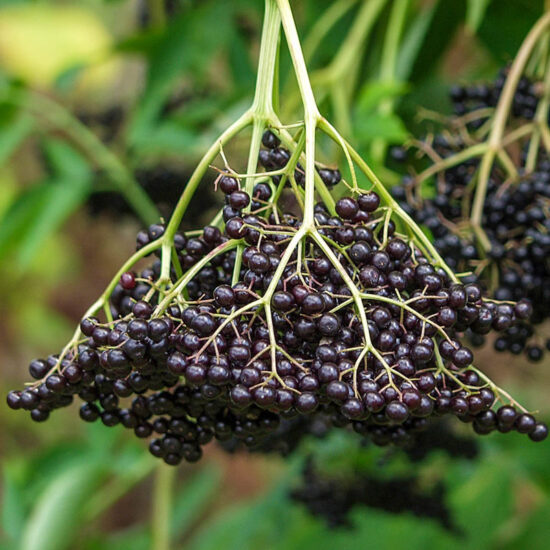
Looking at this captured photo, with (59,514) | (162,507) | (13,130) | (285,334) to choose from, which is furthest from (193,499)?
(285,334)

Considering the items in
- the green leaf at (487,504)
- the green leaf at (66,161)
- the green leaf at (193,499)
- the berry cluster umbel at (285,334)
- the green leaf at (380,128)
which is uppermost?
the green leaf at (380,128)

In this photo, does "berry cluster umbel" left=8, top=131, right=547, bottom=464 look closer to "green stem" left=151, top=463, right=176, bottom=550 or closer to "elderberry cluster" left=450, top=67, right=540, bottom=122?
"elderberry cluster" left=450, top=67, right=540, bottom=122

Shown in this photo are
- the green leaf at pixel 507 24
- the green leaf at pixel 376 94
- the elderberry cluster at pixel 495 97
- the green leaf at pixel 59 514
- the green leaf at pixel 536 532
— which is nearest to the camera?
the elderberry cluster at pixel 495 97

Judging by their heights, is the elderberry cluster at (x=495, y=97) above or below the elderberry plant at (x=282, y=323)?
above

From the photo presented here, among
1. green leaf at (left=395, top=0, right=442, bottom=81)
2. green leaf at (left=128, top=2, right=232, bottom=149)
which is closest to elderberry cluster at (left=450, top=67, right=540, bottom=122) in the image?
green leaf at (left=395, top=0, right=442, bottom=81)

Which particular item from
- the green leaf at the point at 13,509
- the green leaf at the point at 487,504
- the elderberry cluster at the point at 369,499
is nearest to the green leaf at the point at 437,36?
the elderberry cluster at the point at 369,499

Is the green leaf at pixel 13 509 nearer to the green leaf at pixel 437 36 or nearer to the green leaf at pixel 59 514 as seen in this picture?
the green leaf at pixel 59 514
